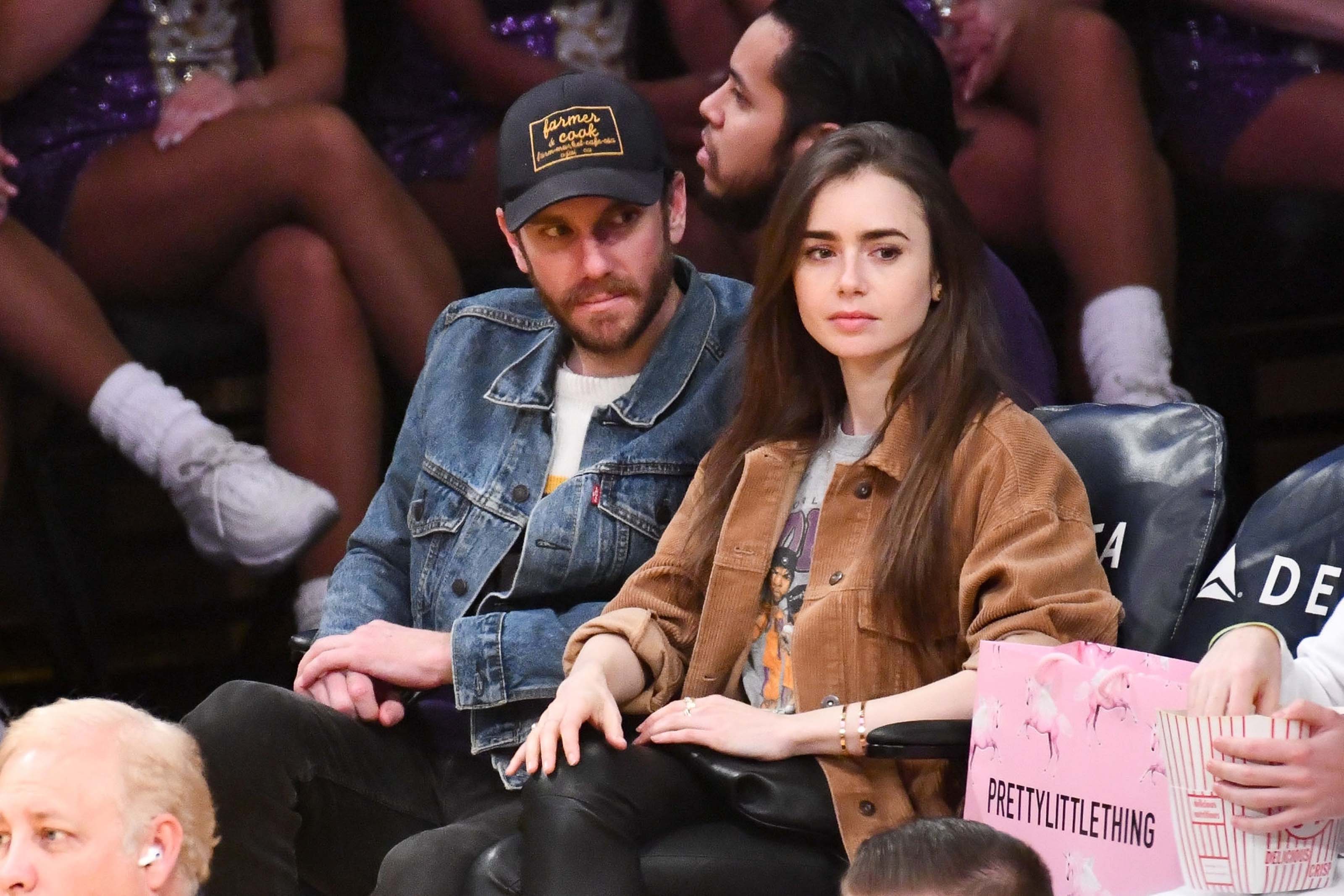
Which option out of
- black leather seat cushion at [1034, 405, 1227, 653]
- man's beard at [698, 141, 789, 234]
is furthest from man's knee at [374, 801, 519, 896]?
man's beard at [698, 141, 789, 234]

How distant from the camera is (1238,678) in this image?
1652 mm

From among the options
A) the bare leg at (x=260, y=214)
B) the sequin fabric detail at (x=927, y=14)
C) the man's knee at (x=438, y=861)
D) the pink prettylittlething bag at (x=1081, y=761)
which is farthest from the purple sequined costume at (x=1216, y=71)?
the man's knee at (x=438, y=861)

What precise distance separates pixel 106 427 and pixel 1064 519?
2.42 m

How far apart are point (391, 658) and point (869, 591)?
30.4 inches

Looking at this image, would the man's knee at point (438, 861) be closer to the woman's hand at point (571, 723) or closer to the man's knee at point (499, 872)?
the man's knee at point (499, 872)

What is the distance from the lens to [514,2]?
3588 millimetres

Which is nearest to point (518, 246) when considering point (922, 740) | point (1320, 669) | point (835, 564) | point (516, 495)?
point (516, 495)

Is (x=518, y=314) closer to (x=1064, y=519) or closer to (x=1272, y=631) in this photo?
(x=1064, y=519)

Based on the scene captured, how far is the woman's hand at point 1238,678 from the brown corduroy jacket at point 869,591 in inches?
9.8

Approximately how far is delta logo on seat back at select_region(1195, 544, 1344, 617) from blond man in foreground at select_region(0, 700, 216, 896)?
1.30 meters

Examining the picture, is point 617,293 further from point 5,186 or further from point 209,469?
point 5,186

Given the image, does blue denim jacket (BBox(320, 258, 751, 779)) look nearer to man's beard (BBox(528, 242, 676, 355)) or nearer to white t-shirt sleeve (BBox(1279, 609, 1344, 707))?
man's beard (BBox(528, 242, 676, 355))

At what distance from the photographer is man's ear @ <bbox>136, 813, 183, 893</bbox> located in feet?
6.07

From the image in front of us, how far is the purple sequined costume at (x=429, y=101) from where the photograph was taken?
358cm
